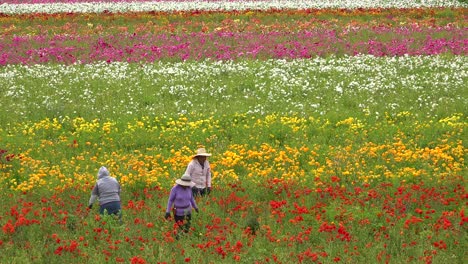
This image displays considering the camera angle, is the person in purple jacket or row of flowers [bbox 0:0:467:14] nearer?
the person in purple jacket

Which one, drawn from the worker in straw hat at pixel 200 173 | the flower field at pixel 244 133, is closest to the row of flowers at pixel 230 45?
the flower field at pixel 244 133

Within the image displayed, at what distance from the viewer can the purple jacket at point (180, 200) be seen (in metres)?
13.0

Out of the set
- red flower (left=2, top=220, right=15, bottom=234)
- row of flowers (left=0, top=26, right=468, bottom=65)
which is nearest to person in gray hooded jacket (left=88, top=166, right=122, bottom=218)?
red flower (left=2, top=220, right=15, bottom=234)

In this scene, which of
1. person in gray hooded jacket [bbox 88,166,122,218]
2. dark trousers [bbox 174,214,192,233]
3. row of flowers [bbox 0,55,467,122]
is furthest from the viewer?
row of flowers [bbox 0,55,467,122]

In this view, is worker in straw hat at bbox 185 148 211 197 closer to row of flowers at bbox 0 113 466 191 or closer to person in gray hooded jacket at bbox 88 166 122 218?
row of flowers at bbox 0 113 466 191

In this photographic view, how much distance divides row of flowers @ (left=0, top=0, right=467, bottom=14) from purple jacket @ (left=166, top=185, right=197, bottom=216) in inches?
1189

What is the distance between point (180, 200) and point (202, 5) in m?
32.0

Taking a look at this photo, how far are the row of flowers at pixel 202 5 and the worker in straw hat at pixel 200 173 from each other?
28354 mm

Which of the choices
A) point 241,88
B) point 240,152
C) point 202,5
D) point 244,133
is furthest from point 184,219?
point 202,5

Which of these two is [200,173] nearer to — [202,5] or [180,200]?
[180,200]

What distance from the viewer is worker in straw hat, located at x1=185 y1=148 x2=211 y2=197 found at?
14.7m

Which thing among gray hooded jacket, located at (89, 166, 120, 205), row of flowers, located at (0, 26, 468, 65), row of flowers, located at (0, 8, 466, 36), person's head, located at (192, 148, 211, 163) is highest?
row of flowers, located at (0, 8, 466, 36)

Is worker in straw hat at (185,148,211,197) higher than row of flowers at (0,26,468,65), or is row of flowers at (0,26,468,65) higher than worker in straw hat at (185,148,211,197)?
row of flowers at (0,26,468,65)

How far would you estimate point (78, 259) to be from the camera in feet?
37.8
